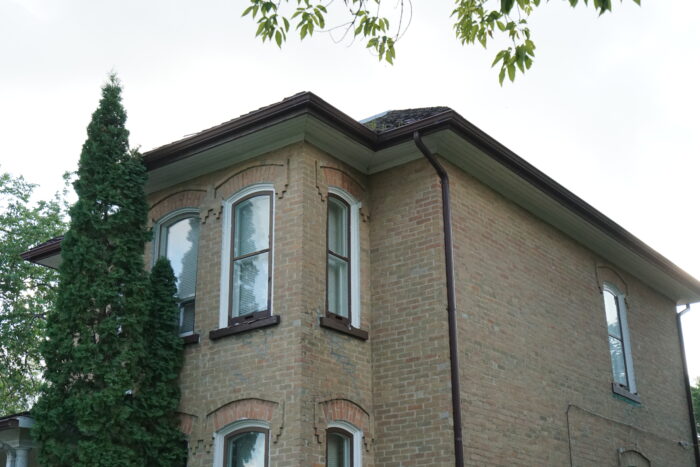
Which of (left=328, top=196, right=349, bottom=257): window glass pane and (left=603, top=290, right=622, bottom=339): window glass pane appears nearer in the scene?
(left=328, top=196, right=349, bottom=257): window glass pane

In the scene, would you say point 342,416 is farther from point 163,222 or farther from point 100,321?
point 163,222

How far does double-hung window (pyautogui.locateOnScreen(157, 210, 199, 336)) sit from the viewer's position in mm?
11945

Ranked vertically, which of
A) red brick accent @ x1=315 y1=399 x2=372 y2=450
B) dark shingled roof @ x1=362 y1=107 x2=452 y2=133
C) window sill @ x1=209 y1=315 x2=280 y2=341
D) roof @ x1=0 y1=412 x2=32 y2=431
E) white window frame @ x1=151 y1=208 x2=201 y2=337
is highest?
dark shingled roof @ x1=362 y1=107 x2=452 y2=133

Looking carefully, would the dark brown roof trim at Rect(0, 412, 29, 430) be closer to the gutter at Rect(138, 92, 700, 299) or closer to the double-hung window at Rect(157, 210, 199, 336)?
the double-hung window at Rect(157, 210, 199, 336)

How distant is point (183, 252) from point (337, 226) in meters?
2.39

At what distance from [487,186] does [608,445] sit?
478cm

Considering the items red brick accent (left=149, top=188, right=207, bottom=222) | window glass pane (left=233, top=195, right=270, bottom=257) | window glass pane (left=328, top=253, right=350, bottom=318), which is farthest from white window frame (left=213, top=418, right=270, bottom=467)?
red brick accent (left=149, top=188, right=207, bottom=222)

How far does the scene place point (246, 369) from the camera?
1061 cm

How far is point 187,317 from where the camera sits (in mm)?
11930

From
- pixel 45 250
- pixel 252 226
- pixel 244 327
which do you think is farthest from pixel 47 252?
pixel 244 327

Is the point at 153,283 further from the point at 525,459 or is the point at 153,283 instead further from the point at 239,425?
the point at 525,459

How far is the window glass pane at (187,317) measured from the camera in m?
11.8

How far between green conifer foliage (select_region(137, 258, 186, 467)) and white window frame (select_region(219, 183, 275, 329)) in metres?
0.75

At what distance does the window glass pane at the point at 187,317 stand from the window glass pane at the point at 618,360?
7639 millimetres
